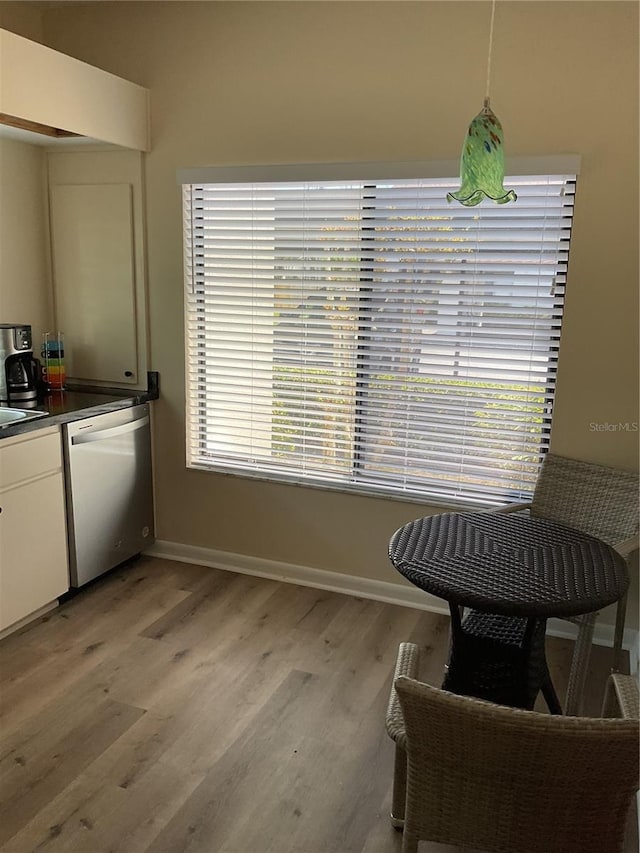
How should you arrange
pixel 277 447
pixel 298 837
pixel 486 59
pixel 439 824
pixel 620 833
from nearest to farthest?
pixel 620 833, pixel 439 824, pixel 298 837, pixel 486 59, pixel 277 447

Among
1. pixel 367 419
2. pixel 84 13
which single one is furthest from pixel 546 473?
pixel 84 13

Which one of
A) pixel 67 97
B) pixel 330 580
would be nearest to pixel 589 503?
pixel 330 580

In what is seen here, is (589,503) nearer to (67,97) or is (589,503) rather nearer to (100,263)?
(100,263)

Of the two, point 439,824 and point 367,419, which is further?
point 367,419

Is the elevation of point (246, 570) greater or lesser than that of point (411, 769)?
lesser

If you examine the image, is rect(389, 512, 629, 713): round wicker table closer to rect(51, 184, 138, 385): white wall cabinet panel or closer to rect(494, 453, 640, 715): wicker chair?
rect(494, 453, 640, 715): wicker chair

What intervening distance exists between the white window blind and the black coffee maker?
30.8 inches

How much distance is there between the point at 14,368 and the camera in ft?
10.8

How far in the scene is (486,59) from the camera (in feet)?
9.44

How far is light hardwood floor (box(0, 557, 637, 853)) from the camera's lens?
204cm

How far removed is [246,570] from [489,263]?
1.96m

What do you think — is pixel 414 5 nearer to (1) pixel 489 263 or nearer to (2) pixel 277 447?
(1) pixel 489 263

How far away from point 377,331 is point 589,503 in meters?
1.19

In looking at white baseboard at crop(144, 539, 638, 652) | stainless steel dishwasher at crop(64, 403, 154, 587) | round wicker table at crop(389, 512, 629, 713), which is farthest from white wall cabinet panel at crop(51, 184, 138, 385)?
round wicker table at crop(389, 512, 629, 713)
